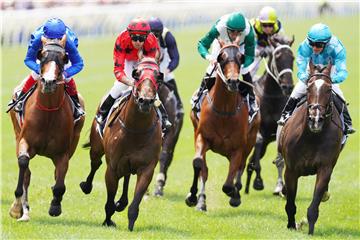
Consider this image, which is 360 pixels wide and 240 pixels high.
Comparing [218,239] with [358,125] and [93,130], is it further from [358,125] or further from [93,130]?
[358,125]

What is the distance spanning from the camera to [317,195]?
11.3 metres

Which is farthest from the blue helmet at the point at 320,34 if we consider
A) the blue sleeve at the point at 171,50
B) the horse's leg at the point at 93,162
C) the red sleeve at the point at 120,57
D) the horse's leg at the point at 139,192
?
the blue sleeve at the point at 171,50

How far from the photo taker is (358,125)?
26.3 m

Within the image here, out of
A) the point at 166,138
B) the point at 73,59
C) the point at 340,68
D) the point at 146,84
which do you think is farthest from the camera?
the point at 166,138

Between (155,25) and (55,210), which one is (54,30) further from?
(155,25)

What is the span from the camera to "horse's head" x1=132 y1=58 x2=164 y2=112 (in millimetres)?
10455

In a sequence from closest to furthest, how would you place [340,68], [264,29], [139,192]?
[139,192] → [340,68] → [264,29]

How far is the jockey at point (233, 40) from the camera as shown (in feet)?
41.6

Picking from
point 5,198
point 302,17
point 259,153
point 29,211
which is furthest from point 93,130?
point 302,17

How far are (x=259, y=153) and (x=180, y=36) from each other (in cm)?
3672

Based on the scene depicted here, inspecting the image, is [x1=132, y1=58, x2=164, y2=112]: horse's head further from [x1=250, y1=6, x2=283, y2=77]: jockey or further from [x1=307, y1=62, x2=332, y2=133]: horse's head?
[x1=250, y1=6, x2=283, y2=77]: jockey

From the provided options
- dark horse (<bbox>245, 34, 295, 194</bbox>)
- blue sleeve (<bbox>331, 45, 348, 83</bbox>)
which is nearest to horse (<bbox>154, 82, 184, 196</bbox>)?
dark horse (<bbox>245, 34, 295, 194</bbox>)

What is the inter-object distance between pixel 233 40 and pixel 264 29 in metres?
3.37

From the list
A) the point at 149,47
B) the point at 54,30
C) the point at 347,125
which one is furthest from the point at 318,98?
the point at 54,30
